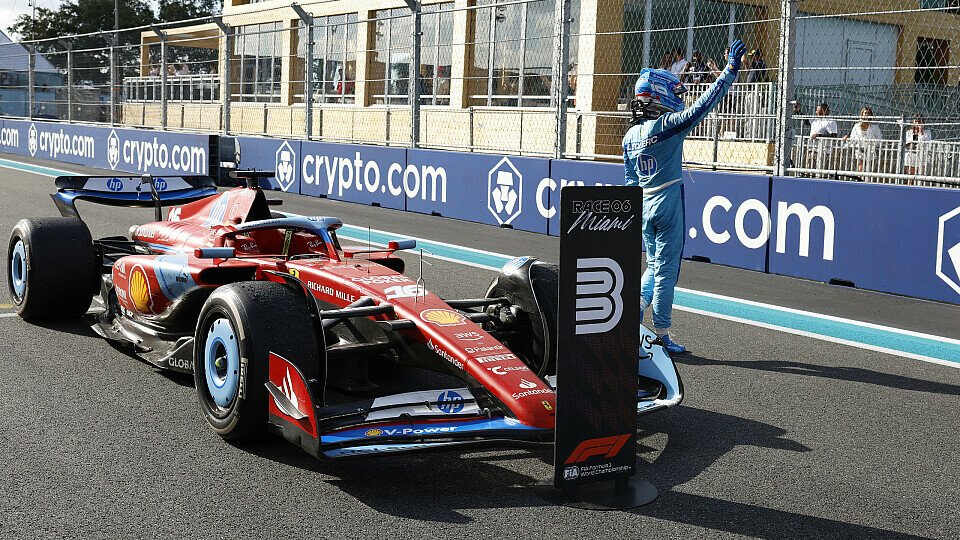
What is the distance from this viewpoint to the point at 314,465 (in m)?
4.32

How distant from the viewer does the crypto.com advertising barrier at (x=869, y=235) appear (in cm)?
845

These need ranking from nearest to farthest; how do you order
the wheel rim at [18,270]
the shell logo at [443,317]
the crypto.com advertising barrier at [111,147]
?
the shell logo at [443,317], the wheel rim at [18,270], the crypto.com advertising barrier at [111,147]

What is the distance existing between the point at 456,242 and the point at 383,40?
19.7 feet

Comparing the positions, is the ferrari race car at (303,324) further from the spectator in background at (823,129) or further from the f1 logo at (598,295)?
the spectator in background at (823,129)

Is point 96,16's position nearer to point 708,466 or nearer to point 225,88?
point 225,88

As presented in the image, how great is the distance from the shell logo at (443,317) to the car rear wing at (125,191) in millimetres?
3058

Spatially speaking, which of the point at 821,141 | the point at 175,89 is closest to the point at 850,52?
the point at 821,141

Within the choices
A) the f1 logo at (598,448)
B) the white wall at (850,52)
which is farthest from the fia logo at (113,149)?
the f1 logo at (598,448)

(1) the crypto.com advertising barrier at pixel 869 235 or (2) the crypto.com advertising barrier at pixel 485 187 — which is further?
(2) the crypto.com advertising barrier at pixel 485 187

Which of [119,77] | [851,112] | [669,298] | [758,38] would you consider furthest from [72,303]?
[119,77]

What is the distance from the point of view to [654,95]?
6398 millimetres

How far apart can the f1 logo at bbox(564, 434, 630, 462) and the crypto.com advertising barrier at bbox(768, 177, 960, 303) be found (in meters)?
5.40

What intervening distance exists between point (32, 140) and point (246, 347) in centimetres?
2417

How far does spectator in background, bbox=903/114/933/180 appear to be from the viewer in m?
9.91
